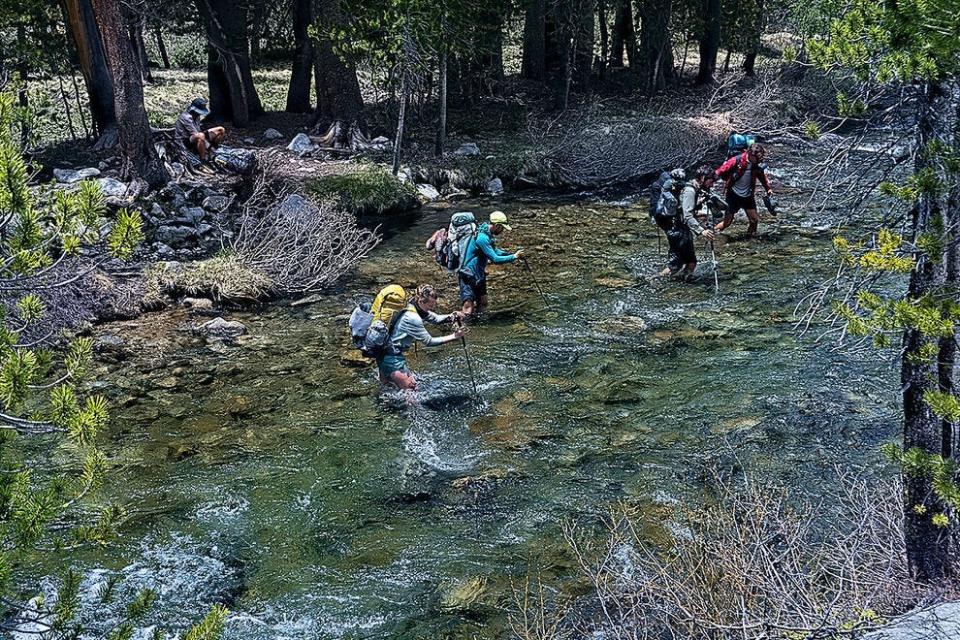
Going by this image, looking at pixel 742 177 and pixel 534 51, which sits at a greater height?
pixel 534 51

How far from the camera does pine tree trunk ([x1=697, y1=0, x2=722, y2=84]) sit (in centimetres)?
3053

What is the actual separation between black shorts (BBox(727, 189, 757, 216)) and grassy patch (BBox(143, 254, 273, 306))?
29.1ft

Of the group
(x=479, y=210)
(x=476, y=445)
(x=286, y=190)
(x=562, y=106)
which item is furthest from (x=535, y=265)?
(x=562, y=106)

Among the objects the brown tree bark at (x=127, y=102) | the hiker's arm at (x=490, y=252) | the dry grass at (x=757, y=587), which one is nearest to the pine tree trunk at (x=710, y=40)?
the brown tree bark at (x=127, y=102)

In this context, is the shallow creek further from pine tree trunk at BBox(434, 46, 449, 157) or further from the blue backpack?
pine tree trunk at BBox(434, 46, 449, 157)

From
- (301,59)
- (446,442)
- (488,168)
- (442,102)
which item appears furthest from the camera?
(301,59)

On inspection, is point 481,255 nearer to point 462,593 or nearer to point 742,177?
point 742,177

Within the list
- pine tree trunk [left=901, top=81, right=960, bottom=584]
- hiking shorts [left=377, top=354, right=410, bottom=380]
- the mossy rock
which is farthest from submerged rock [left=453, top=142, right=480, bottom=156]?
pine tree trunk [left=901, top=81, right=960, bottom=584]

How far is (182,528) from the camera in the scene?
28.5 ft

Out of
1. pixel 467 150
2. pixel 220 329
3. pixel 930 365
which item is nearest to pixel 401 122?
A: pixel 467 150

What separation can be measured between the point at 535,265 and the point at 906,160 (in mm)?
11082

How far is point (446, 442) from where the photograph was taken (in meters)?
10.2

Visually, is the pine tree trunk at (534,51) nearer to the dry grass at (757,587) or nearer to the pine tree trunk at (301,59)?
the pine tree trunk at (301,59)

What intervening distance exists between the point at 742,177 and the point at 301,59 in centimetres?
1533
